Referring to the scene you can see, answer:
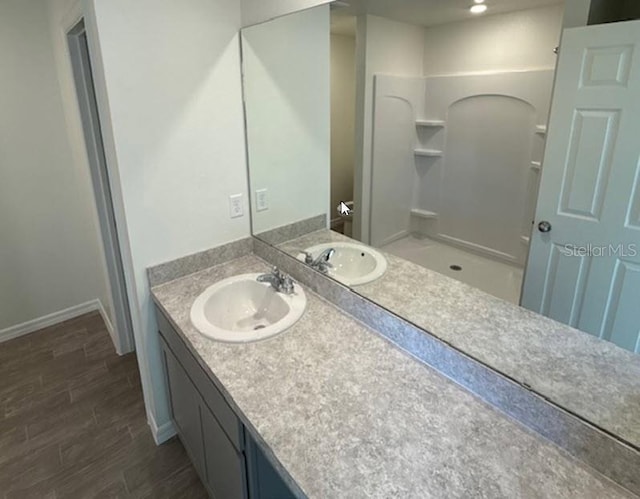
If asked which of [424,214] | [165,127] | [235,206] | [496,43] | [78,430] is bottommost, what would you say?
[78,430]

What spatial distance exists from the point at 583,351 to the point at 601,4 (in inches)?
31.6

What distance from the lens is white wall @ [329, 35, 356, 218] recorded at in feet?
4.70

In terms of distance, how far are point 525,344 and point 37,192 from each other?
315cm

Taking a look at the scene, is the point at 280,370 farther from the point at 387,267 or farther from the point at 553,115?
the point at 553,115

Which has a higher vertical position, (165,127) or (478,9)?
(478,9)

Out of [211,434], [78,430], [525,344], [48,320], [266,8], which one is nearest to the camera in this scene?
[525,344]

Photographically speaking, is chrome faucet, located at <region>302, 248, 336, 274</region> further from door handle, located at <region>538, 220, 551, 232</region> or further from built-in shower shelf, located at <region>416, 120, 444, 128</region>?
door handle, located at <region>538, 220, 551, 232</region>

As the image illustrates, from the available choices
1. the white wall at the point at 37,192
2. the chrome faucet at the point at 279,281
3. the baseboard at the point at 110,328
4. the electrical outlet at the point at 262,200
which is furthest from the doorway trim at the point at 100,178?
the chrome faucet at the point at 279,281

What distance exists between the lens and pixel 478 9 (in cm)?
101

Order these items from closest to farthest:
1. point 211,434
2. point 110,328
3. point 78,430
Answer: point 211,434
point 78,430
point 110,328

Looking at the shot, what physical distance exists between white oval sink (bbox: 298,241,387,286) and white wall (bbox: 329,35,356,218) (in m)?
0.17

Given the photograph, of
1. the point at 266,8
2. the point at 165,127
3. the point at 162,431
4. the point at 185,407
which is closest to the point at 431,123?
the point at 266,8

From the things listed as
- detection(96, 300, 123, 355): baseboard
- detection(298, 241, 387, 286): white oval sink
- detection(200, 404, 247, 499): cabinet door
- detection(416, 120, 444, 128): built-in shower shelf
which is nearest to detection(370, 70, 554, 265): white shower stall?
detection(416, 120, 444, 128): built-in shower shelf

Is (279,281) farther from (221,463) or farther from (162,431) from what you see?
(162,431)
